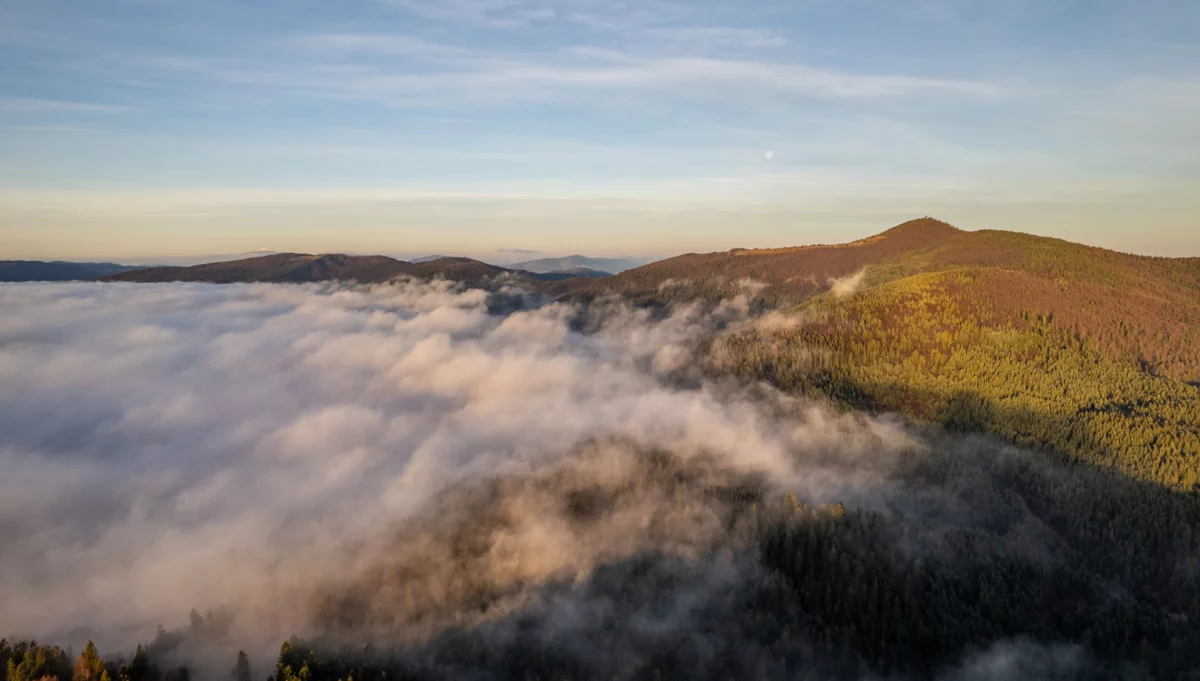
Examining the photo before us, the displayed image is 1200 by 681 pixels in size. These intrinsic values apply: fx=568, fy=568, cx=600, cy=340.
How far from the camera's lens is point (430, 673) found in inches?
7584

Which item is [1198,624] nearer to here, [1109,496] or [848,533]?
[1109,496]

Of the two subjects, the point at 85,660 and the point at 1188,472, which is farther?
the point at 1188,472

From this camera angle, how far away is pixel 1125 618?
530ft

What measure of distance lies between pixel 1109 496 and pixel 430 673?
241 metres

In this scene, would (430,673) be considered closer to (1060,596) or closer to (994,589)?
(994,589)

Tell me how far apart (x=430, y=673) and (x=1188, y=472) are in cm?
26564

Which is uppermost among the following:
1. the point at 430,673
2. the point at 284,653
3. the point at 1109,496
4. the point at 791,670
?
the point at 1109,496

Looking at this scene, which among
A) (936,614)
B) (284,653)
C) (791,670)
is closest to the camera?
(284,653)

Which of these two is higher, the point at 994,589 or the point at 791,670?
the point at 994,589

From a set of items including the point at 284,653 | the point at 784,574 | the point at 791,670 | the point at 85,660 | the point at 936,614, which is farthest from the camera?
the point at 784,574

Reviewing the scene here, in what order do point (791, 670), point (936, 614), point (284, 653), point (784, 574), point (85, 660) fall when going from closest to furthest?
point (85, 660) → point (284, 653) → point (791, 670) → point (936, 614) → point (784, 574)

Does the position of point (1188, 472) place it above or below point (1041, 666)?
above

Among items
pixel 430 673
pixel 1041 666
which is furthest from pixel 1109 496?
pixel 430 673

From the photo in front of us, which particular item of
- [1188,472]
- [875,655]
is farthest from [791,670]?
[1188,472]
